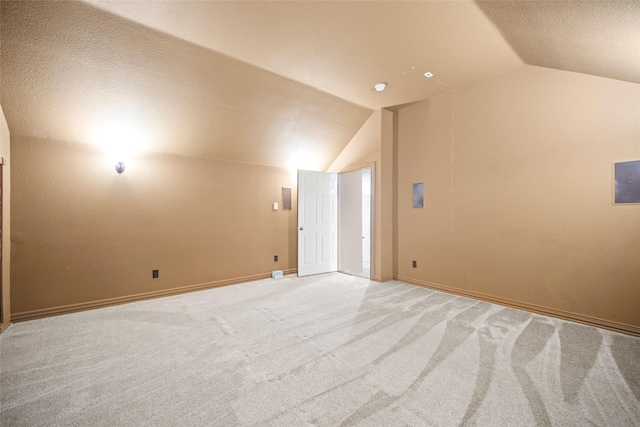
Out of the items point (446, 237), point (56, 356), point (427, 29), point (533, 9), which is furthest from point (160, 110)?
point (446, 237)

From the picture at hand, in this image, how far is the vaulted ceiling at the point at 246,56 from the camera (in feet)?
7.53

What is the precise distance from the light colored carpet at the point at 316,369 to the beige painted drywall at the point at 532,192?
0.51 meters

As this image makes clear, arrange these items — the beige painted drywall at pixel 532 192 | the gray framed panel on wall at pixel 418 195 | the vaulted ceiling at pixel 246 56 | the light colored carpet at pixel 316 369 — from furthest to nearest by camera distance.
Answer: the gray framed panel on wall at pixel 418 195, the beige painted drywall at pixel 532 192, the vaulted ceiling at pixel 246 56, the light colored carpet at pixel 316 369

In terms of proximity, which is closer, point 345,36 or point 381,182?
point 345,36

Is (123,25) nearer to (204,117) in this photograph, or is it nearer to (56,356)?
(204,117)

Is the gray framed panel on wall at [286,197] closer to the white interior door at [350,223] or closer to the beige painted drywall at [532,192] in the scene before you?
the white interior door at [350,223]

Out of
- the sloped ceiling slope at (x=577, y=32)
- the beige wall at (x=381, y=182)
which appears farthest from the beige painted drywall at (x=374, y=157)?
the sloped ceiling slope at (x=577, y=32)

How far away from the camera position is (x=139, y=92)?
315cm

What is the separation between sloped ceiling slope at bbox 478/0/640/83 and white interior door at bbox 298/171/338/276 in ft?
11.5

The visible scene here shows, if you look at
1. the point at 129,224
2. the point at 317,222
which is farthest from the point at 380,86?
the point at 129,224

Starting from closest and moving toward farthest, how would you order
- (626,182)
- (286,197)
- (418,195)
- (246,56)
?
(626,182), (246,56), (418,195), (286,197)

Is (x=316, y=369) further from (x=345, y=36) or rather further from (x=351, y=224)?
(x=351, y=224)

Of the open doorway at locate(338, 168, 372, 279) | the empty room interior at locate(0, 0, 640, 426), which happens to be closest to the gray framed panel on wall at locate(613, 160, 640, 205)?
the empty room interior at locate(0, 0, 640, 426)

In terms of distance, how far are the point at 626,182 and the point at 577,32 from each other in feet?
5.45
